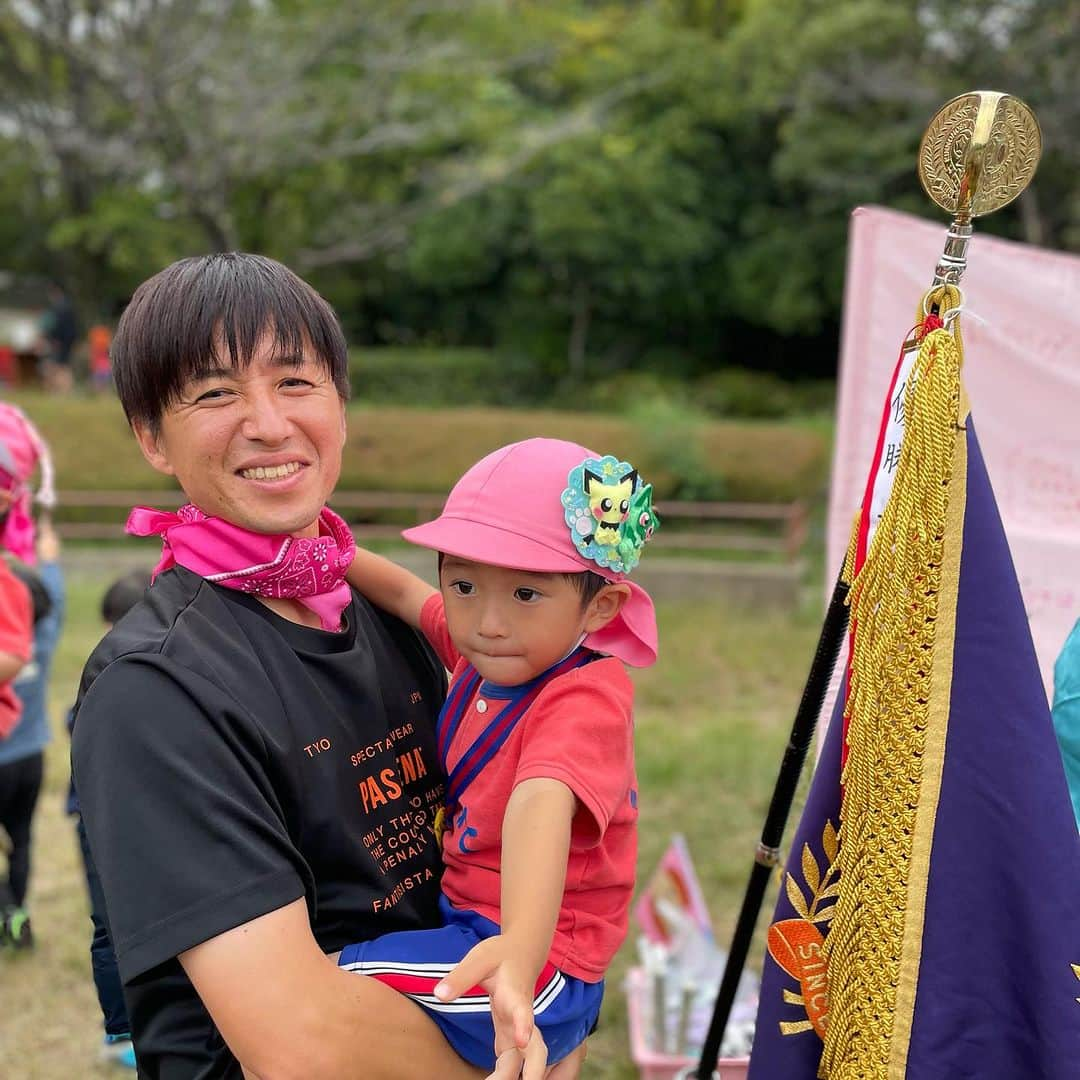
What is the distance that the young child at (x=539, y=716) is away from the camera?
1.56 m

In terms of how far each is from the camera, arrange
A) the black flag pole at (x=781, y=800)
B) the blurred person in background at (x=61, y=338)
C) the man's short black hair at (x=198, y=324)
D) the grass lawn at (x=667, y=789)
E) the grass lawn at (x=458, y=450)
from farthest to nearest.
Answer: the blurred person in background at (x=61, y=338)
the grass lawn at (x=458, y=450)
the grass lawn at (x=667, y=789)
the black flag pole at (x=781, y=800)
the man's short black hair at (x=198, y=324)

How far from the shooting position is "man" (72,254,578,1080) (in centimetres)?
131

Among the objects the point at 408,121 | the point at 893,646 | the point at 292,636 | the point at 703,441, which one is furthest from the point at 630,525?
the point at 408,121

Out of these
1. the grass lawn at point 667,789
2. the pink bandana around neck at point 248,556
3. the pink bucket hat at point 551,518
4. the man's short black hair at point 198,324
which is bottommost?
the grass lawn at point 667,789

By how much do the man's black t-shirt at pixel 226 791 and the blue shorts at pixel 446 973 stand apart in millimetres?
48

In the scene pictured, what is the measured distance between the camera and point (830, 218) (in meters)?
17.6

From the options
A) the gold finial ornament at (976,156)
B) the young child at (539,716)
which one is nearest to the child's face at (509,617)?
Result: the young child at (539,716)

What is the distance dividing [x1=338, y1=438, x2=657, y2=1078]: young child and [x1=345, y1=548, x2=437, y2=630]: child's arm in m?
0.17

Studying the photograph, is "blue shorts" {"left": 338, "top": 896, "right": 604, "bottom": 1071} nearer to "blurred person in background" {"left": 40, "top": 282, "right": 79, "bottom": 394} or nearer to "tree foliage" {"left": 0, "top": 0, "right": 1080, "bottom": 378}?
"tree foliage" {"left": 0, "top": 0, "right": 1080, "bottom": 378}

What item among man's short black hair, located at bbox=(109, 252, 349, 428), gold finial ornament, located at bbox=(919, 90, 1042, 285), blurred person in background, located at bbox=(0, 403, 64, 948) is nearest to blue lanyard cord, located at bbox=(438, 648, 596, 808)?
man's short black hair, located at bbox=(109, 252, 349, 428)

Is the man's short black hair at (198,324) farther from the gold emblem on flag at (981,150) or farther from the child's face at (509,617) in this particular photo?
the gold emblem on flag at (981,150)

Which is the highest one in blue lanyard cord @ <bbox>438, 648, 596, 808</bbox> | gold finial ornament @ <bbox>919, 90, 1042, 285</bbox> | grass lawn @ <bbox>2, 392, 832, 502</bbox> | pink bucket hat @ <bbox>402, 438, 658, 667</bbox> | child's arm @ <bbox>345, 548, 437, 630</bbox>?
gold finial ornament @ <bbox>919, 90, 1042, 285</bbox>

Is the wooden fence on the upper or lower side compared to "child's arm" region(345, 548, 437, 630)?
lower

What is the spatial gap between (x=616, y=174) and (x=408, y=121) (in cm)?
354
